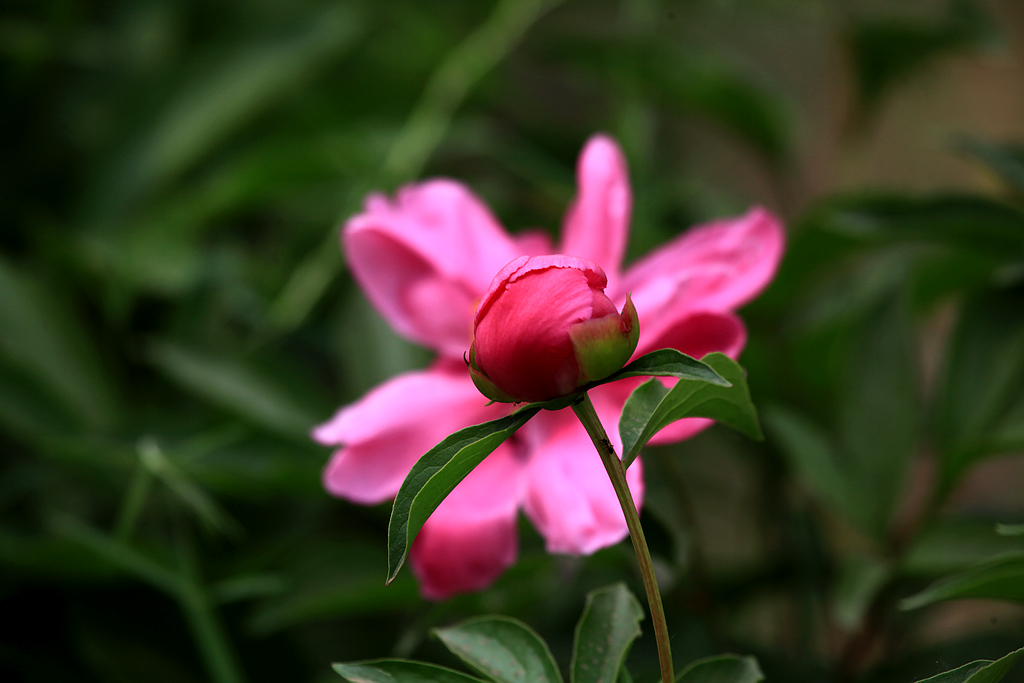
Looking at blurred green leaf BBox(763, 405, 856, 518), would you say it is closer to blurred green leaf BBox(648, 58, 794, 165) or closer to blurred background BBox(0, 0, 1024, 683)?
blurred background BBox(0, 0, 1024, 683)

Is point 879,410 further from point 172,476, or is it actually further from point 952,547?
A: point 172,476

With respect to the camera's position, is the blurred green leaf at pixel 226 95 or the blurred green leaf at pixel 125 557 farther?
the blurred green leaf at pixel 226 95

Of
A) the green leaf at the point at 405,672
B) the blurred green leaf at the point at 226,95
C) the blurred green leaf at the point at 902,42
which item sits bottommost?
the green leaf at the point at 405,672

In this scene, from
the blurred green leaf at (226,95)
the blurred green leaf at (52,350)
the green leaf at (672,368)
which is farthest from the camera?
the blurred green leaf at (226,95)

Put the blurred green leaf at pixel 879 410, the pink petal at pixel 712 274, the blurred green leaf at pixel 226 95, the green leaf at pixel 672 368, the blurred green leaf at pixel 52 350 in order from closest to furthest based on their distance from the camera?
the green leaf at pixel 672 368 < the pink petal at pixel 712 274 < the blurred green leaf at pixel 879 410 < the blurred green leaf at pixel 52 350 < the blurred green leaf at pixel 226 95

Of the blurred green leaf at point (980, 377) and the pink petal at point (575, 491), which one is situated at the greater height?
the blurred green leaf at point (980, 377)

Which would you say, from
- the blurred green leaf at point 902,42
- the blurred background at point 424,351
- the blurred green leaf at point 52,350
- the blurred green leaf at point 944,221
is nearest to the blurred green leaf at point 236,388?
the blurred background at point 424,351

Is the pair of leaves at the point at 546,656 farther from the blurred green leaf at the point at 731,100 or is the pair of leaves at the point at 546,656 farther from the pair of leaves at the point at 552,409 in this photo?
the blurred green leaf at the point at 731,100

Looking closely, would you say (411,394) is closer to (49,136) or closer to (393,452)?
(393,452)
